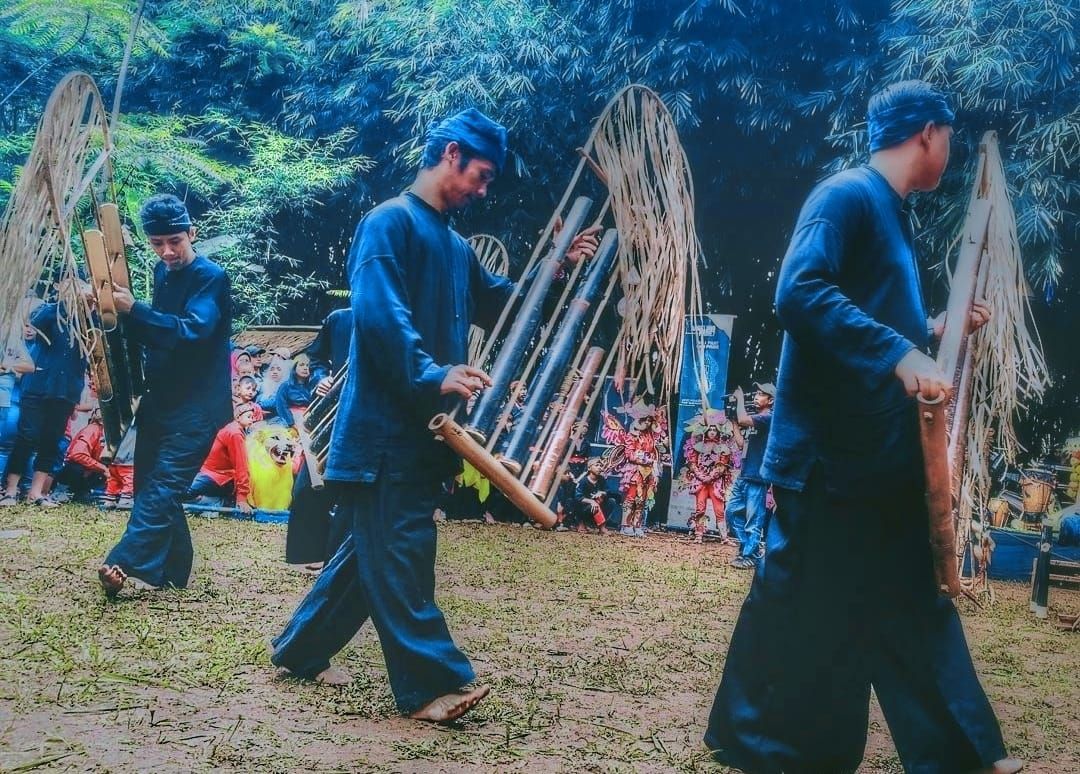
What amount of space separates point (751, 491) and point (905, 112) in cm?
443

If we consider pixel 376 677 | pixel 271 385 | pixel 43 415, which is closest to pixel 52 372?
pixel 43 415

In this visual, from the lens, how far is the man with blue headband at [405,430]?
2.67 metres

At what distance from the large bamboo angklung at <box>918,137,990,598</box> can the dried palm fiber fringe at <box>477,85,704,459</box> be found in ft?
2.55

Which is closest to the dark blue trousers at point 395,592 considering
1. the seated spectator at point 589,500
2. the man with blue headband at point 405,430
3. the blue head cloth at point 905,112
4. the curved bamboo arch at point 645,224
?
the man with blue headband at point 405,430

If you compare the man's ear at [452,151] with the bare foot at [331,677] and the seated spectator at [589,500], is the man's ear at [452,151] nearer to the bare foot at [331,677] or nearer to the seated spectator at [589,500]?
the bare foot at [331,677]

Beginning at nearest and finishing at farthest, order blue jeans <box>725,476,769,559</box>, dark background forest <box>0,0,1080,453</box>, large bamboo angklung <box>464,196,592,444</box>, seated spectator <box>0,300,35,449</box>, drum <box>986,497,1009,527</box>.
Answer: large bamboo angklung <box>464,196,592,444</box> < dark background forest <box>0,0,1080,453</box> < blue jeans <box>725,476,769,559</box> < seated spectator <box>0,300,35,449</box> < drum <box>986,497,1009,527</box>

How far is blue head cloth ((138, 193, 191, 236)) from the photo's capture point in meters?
3.92

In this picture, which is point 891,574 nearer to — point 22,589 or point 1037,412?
point 22,589

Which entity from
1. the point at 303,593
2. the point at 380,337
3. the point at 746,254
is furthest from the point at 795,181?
the point at 380,337

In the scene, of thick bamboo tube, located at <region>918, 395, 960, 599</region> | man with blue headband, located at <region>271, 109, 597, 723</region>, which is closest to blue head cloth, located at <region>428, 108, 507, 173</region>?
man with blue headband, located at <region>271, 109, 597, 723</region>

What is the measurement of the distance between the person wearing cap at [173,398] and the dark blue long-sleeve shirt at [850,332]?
94.7 inches

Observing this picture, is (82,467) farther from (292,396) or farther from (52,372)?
(292,396)

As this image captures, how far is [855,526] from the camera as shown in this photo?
2.26m

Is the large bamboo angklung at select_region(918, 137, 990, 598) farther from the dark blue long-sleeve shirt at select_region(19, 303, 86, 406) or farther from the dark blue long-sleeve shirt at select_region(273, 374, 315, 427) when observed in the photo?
the dark blue long-sleeve shirt at select_region(19, 303, 86, 406)
